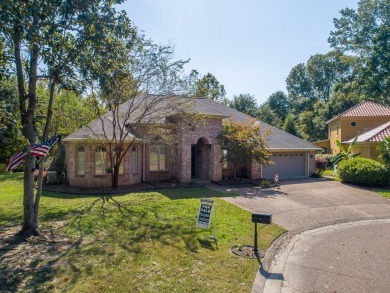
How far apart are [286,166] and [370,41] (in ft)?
57.8

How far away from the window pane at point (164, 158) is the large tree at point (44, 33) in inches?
479

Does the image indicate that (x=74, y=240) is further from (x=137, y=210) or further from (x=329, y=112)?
(x=329, y=112)

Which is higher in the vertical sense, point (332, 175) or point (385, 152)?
point (385, 152)

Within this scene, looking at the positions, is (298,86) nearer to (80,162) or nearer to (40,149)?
(80,162)

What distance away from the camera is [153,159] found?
69.5ft

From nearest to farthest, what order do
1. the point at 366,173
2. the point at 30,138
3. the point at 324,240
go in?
the point at 30,138
the point at 324,240
the point at 366,173

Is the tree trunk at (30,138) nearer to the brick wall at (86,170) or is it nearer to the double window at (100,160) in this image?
the brick wall at (86,170)

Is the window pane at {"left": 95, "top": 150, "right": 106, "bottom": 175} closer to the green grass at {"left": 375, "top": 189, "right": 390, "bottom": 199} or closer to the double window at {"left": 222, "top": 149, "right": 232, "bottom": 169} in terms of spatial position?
the double window at {"left": 222, "top": 149, "right": 232, "bottom": 169}

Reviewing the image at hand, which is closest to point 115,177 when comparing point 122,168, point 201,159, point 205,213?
point 122,168

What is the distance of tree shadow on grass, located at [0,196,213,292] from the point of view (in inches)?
263

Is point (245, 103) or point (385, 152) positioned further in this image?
point (245, 103)

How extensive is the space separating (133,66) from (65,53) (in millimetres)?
6415

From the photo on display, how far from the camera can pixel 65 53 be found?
30.3 feet

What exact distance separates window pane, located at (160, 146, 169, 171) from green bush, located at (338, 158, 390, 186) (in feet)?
40.0
